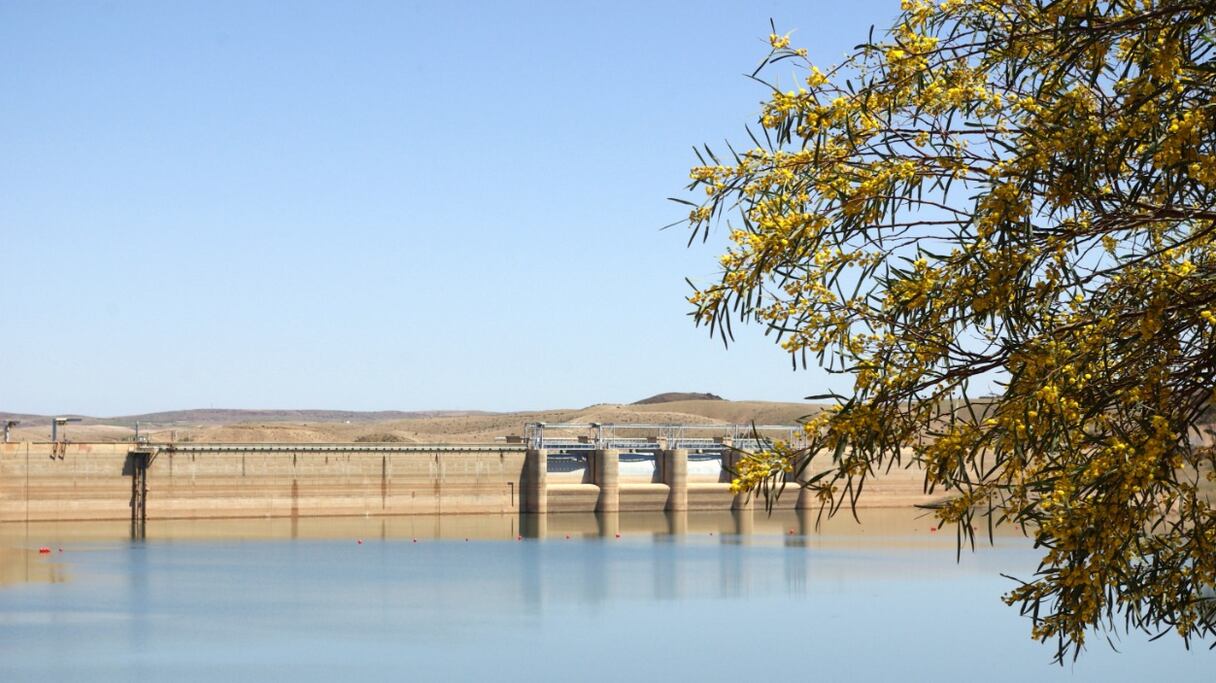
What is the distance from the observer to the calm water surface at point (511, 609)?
83.5ft

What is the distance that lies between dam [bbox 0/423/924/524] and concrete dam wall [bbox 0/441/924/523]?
0.04 metres

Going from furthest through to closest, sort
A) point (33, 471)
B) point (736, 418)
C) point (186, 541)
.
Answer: point (736, 418) < point (33, 471) < point (186, 541)

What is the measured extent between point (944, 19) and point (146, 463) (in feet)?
157

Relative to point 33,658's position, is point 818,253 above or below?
above

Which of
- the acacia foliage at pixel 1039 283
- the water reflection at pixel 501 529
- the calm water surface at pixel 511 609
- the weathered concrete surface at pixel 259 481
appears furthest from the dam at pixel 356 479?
the acacia foliage at pixel 1039 283

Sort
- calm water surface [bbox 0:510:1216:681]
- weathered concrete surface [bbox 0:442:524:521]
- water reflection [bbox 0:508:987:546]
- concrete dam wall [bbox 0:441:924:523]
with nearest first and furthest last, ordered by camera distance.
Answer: calm water surface [bbox 0:510:1216:681] < water reflection [bbox 0:508:987:546] < weathered concrete surface [bbox 0:442:524:521] < concrete dam wall [bbox 0:441:924:523]

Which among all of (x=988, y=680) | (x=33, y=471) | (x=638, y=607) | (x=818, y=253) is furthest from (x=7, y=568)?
(x=818, y=253)

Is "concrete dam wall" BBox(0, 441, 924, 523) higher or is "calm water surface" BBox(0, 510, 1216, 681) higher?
"concrete dam wall" BBox(0, 441, 924, 523)

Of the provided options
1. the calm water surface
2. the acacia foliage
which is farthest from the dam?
the acacia foliage

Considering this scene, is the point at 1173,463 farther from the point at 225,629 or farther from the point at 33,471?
the point at 33,471

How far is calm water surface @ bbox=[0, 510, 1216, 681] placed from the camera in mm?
25453

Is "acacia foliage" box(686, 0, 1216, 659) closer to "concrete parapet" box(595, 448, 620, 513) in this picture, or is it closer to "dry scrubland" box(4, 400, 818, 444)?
"concrete parapet" box(595, 448, 620, 513)

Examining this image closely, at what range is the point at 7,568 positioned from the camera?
3847cm

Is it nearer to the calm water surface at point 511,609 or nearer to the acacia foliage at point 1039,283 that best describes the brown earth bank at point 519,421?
the calm water surface at point 511,609
